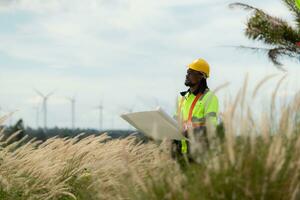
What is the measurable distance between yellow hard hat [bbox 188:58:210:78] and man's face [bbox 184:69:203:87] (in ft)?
0.15

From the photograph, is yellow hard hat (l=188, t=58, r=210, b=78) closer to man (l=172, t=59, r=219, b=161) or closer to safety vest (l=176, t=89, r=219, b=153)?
man (l=172, t=59, r=219, b=161)

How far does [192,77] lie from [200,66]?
0.15 metres

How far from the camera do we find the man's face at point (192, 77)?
26.2ft

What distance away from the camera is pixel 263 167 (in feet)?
16.2

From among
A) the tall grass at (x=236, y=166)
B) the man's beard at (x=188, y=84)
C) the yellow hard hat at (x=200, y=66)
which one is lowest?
the tall grass at (x=236, y=166)

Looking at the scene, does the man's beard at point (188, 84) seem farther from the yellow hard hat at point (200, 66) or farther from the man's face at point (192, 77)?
the yellow hard hat at point (200, 66)

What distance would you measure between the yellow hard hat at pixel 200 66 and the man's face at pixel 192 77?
0.15 feet

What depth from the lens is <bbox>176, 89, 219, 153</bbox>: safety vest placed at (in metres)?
7.71

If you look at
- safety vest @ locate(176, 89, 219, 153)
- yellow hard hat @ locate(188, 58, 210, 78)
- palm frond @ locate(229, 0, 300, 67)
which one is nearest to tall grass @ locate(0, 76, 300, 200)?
safety vest @ locate(176, 89, 219, 153)

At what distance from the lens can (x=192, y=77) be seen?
314 inches

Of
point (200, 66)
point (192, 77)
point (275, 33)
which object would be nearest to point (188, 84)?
point (192, 77)

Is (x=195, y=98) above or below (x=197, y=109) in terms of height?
above

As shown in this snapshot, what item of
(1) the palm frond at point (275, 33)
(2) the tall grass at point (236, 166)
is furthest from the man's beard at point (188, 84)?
(1) the palm frond at point (275, 33)

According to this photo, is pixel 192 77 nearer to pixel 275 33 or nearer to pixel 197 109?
pixel 197 109
